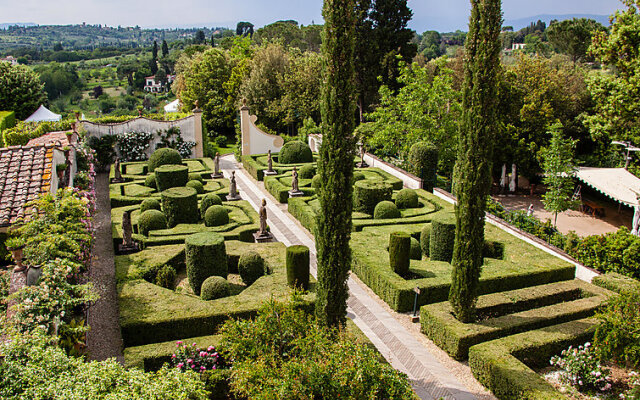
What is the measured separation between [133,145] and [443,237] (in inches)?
837

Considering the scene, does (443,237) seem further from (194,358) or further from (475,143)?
(194,358)

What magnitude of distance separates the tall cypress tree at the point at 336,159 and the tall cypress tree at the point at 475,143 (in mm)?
3028

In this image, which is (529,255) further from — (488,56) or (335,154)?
(335,154)

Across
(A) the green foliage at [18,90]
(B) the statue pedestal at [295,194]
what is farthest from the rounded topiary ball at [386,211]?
(A) the green foliage at [18,90]

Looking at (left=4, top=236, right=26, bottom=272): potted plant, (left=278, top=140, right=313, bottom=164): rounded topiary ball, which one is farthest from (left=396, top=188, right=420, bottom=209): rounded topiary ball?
(left=4, top=236, right=26, bottom=272): potted plant

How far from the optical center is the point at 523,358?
1073 cm

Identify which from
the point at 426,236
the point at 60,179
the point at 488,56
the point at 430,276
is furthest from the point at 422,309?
the point at 60,179

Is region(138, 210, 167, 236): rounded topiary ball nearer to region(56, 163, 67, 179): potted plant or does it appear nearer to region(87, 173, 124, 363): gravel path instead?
region(87, 173, 124, 363): gravel path

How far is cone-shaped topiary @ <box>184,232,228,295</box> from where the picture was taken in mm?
13539

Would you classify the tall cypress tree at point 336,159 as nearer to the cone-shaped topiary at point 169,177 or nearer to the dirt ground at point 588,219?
the cone-shaped topiary at point 169,177

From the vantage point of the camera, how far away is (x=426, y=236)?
55.2 feet

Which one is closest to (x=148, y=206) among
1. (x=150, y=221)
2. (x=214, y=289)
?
(x=150, y=221)

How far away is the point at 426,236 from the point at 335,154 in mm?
8365

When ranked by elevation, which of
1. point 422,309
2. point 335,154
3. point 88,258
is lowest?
point 422,309
